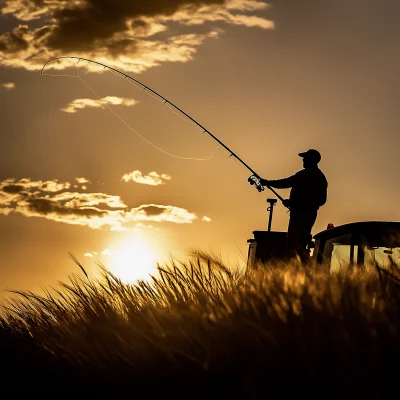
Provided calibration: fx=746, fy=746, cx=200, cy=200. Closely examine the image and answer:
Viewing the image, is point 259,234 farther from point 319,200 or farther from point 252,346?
point 252,346

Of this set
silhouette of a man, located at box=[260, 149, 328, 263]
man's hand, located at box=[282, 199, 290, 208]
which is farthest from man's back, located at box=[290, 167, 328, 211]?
man's hand, located at box=[282, 199, 290, 208]

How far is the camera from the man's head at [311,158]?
36.7 feet

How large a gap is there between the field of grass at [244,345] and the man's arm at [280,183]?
6383mm

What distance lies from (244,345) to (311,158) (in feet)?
26.1

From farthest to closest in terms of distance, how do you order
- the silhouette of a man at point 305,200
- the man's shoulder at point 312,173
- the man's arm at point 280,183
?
the man's arm at point 280,183 < the man's shoulder at point 312,173 < the silhouette of a man at point 305,200

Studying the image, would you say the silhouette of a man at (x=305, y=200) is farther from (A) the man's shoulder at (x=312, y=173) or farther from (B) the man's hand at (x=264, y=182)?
(B) the man's hand at (x=264, y=182)

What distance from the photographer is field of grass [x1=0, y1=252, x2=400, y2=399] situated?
3.18m

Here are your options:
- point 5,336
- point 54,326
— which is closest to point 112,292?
point 54,326

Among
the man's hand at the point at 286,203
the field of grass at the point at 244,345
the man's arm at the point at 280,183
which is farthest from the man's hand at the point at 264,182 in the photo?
the field of grass at the point at 244,345

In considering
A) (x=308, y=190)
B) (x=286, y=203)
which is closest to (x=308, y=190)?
(x=308, y=190)

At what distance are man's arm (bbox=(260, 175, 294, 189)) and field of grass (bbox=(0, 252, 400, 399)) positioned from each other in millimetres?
6383

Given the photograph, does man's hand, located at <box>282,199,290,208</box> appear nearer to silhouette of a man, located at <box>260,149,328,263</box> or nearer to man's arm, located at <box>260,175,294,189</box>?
silhouette of a man, located at <box>260,149,328,263</box>

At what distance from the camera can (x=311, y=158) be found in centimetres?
1120

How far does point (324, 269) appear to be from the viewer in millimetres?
4887
